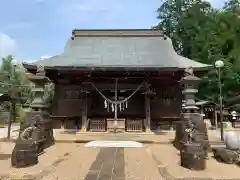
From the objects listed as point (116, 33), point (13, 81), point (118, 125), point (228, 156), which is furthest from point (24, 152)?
point (13, 81)

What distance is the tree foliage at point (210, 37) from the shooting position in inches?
837

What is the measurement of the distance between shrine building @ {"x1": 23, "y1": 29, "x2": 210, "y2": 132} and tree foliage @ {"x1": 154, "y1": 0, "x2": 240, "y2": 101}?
8.42 meters

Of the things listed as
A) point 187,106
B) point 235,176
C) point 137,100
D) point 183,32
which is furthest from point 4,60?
point 235,176

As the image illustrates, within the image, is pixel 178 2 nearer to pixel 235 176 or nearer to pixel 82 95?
pixel 82 95

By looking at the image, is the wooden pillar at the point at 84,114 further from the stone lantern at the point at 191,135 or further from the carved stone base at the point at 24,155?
the carved stone base at the point at 24,155

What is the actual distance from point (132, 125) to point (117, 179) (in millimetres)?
8323

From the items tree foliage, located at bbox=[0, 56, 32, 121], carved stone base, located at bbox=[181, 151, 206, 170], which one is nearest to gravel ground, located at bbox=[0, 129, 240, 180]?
carved stone base, located at bbox=[181, 151, 206, 170]

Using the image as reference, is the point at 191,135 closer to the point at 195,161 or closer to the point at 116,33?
the point at 195,161

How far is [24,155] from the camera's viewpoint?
221 inches

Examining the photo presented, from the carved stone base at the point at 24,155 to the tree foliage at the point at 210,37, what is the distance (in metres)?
18.3

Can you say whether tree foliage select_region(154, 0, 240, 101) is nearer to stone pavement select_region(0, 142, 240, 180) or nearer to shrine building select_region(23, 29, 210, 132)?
shrine building select_region(23, 29, 210, 132)

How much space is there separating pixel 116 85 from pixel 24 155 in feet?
24.8

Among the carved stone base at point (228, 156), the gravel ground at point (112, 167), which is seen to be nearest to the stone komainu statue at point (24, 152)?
the gravel ground at point (112, 167)

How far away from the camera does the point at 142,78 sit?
511 inches
